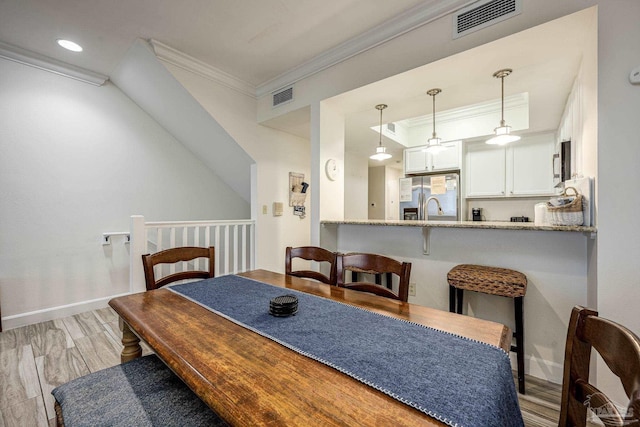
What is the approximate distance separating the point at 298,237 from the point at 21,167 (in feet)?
10.1

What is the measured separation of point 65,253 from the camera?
301 centimetres

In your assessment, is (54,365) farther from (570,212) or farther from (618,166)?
(618,166)

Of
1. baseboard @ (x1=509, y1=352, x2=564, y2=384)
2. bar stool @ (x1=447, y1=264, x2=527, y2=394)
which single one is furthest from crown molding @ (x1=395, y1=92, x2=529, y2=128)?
baseboard @ (x1=509, y1=352, x2=564, y2=384)

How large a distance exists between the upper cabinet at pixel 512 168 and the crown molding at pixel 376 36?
2.86m

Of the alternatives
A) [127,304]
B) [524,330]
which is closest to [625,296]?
[524,330]

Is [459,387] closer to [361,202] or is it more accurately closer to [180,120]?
[180,120]

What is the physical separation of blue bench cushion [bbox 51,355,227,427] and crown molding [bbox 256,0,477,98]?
268cm

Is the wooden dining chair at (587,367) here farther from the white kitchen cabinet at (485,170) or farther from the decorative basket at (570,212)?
the white kitchen cabinet at (485,170)

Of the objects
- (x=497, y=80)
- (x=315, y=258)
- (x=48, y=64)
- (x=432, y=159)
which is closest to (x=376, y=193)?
(x=432, y=159)

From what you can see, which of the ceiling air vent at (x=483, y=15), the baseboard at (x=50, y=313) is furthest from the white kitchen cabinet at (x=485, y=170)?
the baseboard at (x=50, y=313)

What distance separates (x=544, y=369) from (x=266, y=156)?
11.0 ft

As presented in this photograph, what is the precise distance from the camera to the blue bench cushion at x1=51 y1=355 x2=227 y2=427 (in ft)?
2.61

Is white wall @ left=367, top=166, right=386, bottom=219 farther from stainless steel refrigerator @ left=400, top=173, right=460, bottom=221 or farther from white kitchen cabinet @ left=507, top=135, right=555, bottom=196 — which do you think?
white kitchen cabinet @ left=507, top=135, right=555, bottom=196

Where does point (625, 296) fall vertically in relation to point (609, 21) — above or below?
below
